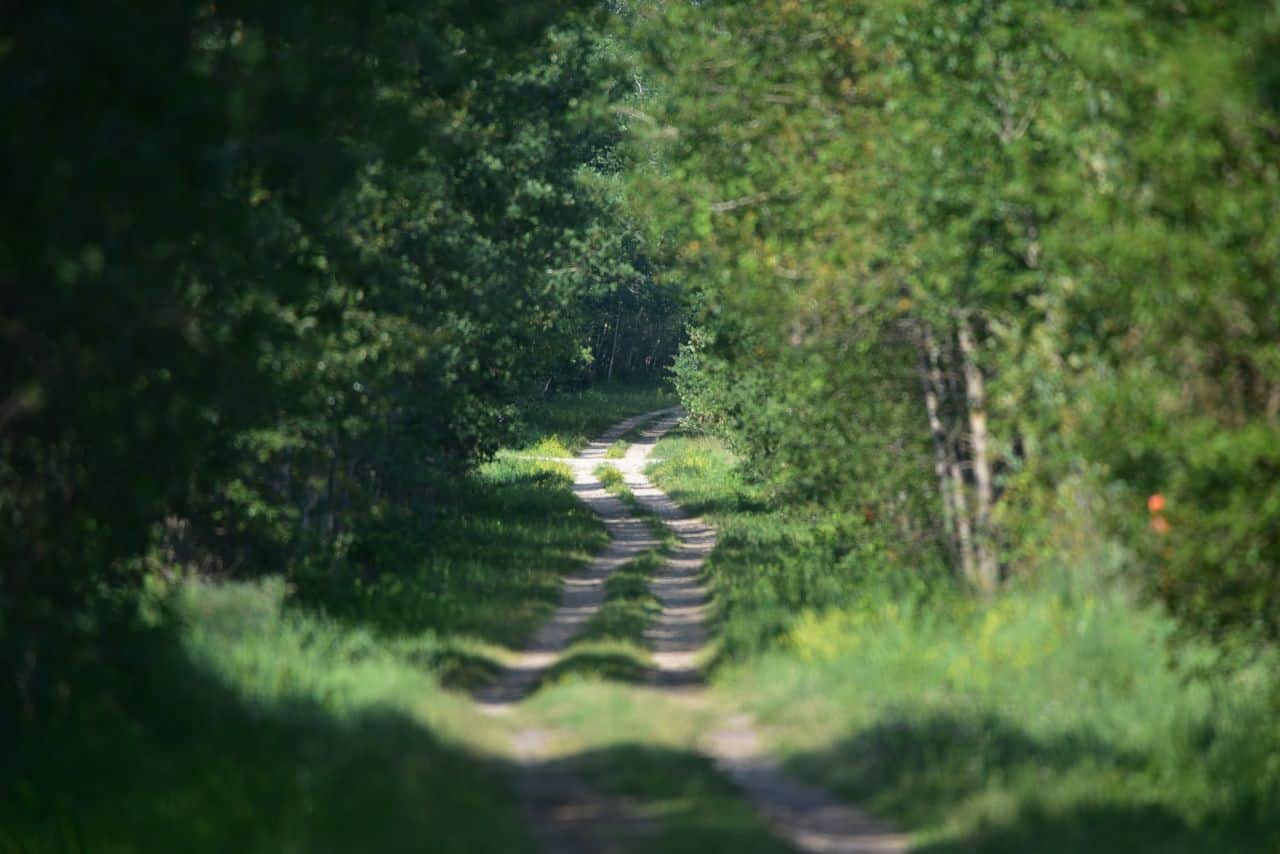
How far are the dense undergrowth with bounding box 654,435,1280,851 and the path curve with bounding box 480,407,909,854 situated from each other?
0.25m

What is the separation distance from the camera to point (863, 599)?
57.6 feet

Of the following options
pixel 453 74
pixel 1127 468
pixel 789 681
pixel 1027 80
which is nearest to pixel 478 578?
pixel 453 74

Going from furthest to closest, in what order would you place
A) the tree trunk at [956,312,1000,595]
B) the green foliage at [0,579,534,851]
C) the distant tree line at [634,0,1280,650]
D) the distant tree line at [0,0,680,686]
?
the tree trunk at [956,312,1000,595], the distant tree line at [634,0,1280,650], the green foliage at [0,579,534,851], the distant tree line at [0,0,680,686]

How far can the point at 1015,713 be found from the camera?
12.6 metres

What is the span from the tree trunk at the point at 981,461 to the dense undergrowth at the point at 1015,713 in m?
0.46

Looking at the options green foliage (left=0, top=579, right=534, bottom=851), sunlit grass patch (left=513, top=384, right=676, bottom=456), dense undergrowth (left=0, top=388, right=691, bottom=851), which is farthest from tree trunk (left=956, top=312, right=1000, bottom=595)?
sunlit grass patch (left=513, top=384, right=676, bottom=456)

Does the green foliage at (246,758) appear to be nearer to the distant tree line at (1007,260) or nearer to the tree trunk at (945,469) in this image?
the distant tree line at (1007,260)

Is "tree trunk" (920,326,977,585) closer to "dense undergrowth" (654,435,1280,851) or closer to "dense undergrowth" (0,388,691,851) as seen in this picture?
"dense undergrowth" (654,435,1280,851)

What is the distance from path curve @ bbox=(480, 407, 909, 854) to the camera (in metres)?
10.5

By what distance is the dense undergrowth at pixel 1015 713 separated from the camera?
10008 millimetres

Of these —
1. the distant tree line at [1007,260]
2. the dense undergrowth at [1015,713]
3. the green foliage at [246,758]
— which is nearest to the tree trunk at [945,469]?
the distant tree line at [1007,260]

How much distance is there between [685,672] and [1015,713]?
5313 mm

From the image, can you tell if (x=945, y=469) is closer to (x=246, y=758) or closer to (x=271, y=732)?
(x=271, y=732)

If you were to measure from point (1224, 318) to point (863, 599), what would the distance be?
768 cm
